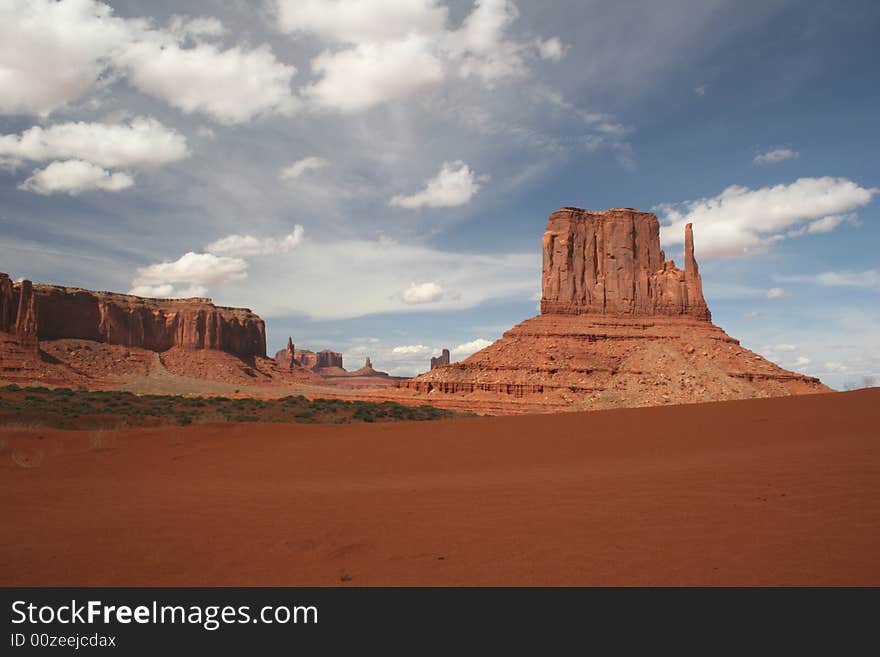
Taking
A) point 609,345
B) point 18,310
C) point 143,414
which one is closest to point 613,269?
point 609,345

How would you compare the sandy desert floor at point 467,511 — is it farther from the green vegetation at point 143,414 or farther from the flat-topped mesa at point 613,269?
the flat-topped mesa at point 613,269

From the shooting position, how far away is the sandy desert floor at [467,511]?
14.9 ft

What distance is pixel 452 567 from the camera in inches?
181

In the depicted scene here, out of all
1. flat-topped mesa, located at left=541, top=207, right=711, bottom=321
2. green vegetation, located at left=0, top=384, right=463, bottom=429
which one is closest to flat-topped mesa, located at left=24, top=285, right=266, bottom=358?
flat-topped mesa, located at left=541, top=207, right=711, bottom=321

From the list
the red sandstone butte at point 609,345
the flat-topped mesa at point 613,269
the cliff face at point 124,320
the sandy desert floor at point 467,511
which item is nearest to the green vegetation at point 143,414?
the sandy desert floor at point 467,511

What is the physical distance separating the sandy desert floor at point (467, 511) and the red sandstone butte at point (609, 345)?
142 feet

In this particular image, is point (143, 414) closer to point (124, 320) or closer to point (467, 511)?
point (467, 511)

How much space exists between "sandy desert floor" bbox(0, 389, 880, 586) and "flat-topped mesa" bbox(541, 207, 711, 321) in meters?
67.2

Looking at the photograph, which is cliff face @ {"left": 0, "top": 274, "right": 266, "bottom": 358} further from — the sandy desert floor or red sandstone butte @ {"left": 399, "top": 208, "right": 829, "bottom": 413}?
the sandy desert floor

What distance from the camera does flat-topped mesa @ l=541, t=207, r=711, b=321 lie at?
255ft

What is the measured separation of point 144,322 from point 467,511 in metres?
105

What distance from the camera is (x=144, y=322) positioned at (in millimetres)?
97688

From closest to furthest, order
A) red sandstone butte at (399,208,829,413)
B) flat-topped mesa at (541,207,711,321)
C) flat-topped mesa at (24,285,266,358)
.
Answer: red sandstone butte at (399,208,829,413)
flat-topped mesa at (541,207,711,321)
flat-topped mesa at (24,285,266,358)
